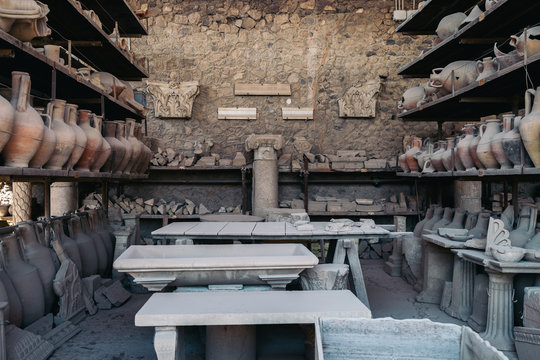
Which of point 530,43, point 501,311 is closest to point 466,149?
point 530,43

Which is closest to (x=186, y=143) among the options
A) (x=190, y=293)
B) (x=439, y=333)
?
(x=190, y=293)

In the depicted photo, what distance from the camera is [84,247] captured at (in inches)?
169

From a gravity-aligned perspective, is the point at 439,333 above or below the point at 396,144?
below

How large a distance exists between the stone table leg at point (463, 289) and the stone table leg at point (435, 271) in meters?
0.39

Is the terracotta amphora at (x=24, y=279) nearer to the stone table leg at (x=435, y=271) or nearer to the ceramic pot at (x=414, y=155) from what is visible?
the stone table leg at (x=435, y=271)

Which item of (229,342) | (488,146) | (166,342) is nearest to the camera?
(166,342)

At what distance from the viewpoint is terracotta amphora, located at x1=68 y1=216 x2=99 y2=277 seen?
167 inches

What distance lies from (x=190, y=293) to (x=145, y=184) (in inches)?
195

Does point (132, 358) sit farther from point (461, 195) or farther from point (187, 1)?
point (187, 1)

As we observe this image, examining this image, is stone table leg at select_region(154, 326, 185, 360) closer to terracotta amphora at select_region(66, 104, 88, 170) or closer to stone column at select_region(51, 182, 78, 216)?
terracotta amphora at select_region(66, 104, 88, 170)

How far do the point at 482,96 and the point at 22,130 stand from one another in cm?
447

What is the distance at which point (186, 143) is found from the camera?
7352 millimetres

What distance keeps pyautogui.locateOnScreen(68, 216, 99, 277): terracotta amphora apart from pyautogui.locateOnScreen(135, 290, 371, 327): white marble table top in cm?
207

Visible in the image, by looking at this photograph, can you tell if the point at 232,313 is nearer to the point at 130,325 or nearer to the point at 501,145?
the point at 130,325
